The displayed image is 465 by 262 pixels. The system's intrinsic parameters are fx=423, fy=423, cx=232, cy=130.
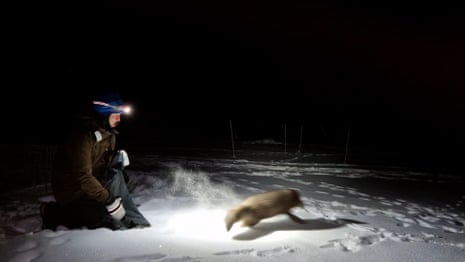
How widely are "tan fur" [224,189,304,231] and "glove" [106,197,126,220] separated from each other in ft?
4.50

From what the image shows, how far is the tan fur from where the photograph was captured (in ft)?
18.5

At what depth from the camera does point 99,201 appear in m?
A: 5.38

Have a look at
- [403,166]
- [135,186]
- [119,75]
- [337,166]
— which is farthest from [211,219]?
[119,75]

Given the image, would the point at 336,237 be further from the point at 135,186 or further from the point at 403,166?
the point at 403,166

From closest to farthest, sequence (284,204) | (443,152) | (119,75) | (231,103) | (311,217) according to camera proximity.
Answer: (284,204), (311,217), (443,152), (231,103), (119,75)

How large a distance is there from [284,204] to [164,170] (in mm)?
7348

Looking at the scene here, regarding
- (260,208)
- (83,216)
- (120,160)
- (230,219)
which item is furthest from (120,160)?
(260,208)

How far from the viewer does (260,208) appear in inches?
229

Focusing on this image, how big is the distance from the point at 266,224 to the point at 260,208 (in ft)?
1.45

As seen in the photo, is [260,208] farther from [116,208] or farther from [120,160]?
[120,160]

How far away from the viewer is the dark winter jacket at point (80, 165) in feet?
17.0

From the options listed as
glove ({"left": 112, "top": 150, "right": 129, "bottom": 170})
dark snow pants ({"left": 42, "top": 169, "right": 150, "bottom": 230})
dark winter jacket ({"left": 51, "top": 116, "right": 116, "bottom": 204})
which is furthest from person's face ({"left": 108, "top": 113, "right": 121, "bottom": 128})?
dark snow pants ({"left": 42, "top": 169, "right": 150, "bottom": 230})

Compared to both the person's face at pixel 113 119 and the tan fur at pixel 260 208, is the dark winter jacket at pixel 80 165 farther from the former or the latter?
the tan fur at pixel 260 208

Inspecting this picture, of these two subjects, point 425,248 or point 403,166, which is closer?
→ point 425,248
